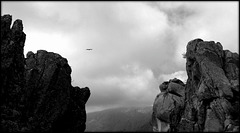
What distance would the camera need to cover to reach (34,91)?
60.0m

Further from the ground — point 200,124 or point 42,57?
point 42,57

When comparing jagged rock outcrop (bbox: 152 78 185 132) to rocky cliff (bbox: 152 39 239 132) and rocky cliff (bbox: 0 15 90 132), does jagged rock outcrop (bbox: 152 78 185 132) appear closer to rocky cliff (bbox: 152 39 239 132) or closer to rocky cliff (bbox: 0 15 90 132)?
rocky cliff (bbox: 152 39 239 132)

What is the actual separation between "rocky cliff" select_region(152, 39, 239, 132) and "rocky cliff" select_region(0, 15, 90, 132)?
29273 millimetres

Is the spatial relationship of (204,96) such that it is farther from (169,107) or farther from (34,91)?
(34,91)

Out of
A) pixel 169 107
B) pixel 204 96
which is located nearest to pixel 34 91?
pixel 169 107

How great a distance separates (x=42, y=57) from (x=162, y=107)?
42.8 metres

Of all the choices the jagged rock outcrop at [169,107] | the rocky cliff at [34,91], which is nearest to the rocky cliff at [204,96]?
the jagged rock outcrop at [169,107]

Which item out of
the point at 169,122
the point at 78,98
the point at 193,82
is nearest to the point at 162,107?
the point at 169,122

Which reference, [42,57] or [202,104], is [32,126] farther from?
[202,104]

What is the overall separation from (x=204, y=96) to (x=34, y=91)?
47482mm

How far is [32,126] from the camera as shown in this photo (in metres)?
54.9

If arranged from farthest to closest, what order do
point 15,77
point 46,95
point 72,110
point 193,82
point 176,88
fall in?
point 176,88
point 193,82
point 72,110
point 46,95
point 15,77

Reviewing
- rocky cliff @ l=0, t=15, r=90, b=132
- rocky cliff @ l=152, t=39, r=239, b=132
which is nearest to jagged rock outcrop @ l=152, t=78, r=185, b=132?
rocky cliff @ l=152, t=39, r=239, b=132

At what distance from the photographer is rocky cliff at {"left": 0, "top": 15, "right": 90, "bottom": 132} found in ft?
161
